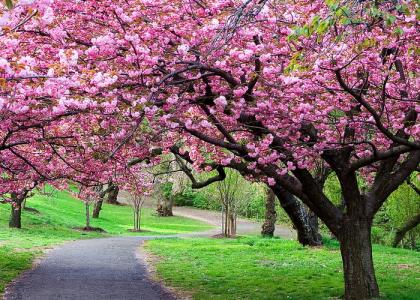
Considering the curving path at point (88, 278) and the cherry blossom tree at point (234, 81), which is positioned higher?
the cherry blossom tree at point (234, 81)

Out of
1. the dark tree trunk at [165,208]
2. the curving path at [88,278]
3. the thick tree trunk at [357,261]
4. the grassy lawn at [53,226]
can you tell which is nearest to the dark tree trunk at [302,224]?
the curving path at [88,278]

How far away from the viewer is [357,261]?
31.9 feet

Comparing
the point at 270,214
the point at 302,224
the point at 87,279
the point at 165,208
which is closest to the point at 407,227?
the point at 270,214

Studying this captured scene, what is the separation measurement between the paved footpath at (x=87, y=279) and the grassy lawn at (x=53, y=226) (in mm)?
607

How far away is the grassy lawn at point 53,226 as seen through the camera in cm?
1652

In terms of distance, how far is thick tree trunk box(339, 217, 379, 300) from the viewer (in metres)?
9.69

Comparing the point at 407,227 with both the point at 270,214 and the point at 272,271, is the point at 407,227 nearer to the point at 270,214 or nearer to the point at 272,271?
the point at 270,214

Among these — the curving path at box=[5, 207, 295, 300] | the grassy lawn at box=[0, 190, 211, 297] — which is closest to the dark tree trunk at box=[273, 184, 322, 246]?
the curving path at box=[5, 207, 295, 300]

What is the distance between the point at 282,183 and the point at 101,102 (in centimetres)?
399

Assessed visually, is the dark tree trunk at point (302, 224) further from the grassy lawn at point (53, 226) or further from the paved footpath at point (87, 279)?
the grassy lawn at point (53, 226)

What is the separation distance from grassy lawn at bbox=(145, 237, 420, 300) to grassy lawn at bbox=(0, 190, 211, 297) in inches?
172

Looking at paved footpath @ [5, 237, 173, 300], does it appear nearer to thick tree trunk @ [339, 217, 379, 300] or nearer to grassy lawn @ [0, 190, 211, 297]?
grassy lawn @ [0, 190, 211, 297]

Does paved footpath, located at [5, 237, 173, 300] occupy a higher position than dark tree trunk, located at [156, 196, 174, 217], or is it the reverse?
dark tree trunk, located at [156, 196, 174, 217]

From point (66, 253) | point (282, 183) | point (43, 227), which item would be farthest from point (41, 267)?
point (43, 227)
